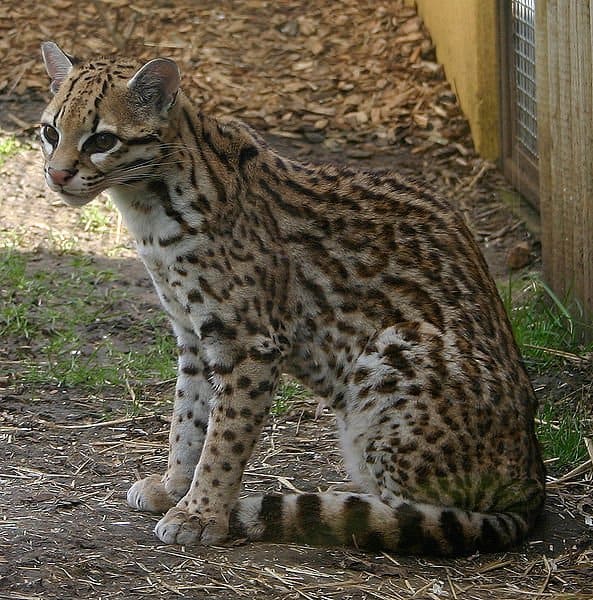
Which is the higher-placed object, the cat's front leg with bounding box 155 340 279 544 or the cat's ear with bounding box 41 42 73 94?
the cat's ear with bounding box 41 42 73 94

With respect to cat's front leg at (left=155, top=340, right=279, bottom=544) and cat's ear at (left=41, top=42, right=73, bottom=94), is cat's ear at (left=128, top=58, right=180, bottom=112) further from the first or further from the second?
cat's front leg at (left=155, top=340, right=279, bottom=544)

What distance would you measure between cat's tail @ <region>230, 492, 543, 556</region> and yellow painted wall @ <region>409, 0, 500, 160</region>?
4.80 m

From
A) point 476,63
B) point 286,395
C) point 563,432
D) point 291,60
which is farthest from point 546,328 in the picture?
point 291,60

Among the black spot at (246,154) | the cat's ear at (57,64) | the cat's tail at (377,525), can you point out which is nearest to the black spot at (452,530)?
the cat's tail at (377,525)

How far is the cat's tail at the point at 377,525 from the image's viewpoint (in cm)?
468

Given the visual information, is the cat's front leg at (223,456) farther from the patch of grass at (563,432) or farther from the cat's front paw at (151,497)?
the patch of grass at (563,432)

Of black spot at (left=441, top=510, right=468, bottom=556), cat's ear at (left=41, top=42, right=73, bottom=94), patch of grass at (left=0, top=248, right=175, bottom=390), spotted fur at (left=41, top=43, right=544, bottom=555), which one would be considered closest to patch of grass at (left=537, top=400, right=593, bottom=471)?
spotted fur at (left=41, top=43, right=544, bottom=555)

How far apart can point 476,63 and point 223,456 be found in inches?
197

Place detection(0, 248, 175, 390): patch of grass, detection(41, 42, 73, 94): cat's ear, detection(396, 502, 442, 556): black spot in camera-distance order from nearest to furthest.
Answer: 1. detection(396, 502, 442, 556): black spot
2. detection(41, 42, 73, 94): cat's ear
3. detection(0, 248, 175, 390): patch of grass

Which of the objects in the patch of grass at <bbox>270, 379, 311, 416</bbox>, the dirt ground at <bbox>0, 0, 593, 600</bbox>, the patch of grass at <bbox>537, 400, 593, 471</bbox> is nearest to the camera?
the dirt ground at <bbox>0, 0, 593, 600</bbox>

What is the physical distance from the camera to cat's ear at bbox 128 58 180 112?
16.0ft

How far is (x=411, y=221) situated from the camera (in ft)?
17.0

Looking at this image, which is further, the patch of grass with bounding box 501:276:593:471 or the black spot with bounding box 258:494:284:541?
the patch of grass with bounding box 501:276:593:471

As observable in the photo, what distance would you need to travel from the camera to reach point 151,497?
5.17 m
